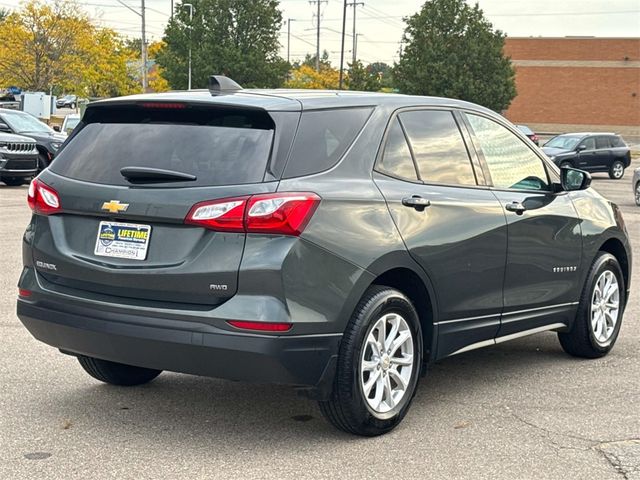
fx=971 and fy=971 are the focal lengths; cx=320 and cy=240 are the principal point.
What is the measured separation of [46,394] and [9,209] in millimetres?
12364

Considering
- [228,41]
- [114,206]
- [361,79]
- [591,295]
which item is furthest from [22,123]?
[228,41]

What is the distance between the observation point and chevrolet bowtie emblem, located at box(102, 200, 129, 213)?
4680 mm

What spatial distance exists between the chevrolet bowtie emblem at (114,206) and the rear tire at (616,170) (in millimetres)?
30925

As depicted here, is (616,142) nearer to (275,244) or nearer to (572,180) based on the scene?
(572,180)

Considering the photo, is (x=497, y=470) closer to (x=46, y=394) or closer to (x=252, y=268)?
(x=252, y=268)

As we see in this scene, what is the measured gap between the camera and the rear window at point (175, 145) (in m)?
4.59

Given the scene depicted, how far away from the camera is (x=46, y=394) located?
18.5 ft

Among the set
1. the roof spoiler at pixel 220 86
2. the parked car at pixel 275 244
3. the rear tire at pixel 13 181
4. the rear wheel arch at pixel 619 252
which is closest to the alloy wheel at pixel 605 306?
the rear wheel arch at pixel 619 252

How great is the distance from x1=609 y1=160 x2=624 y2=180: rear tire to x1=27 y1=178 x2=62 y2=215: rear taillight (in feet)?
101

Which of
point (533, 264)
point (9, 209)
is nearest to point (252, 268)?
point (533, 264)

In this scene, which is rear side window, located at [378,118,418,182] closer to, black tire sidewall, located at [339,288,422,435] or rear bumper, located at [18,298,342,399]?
black tire sidewall, located at [339,288,422,435]

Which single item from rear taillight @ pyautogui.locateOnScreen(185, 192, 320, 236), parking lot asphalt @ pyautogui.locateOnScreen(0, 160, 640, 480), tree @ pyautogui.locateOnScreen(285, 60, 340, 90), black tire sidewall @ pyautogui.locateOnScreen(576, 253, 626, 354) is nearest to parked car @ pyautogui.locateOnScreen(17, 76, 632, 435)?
rear taillight @ pyautogui.locateOnScreen(185, 192, 320, 236)

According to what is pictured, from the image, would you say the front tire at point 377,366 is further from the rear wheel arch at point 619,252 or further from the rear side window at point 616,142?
the rear side window at point 616,142

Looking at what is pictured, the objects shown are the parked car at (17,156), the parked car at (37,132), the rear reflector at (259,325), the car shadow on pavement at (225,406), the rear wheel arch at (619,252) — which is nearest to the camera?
the rear reflector at (259,325)
